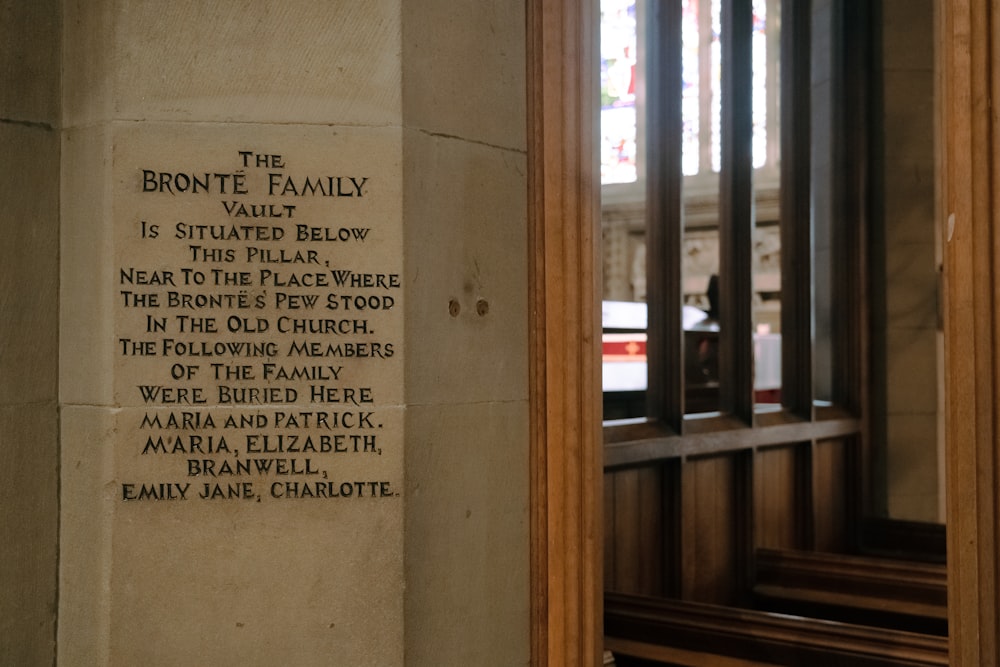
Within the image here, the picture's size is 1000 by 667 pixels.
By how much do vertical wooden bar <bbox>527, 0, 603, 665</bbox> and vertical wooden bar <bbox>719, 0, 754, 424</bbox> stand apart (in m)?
2.53

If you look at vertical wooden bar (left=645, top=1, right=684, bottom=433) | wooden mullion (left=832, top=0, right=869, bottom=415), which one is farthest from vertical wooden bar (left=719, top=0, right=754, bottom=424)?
wooden mullion (left=832, top=0, right=869, bottom=415)

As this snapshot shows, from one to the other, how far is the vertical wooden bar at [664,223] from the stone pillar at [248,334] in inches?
89.3

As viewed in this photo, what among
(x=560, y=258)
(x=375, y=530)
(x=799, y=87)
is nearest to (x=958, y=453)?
(x=560, y=258)

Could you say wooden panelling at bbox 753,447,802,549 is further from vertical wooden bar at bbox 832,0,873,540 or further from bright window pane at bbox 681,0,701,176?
bright window pane at bbox 681,0,701,176

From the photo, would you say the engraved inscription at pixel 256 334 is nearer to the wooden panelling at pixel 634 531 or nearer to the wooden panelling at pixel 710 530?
the wooden panelling at pixel 634 531

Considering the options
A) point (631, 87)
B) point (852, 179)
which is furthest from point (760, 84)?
point (852, 179)

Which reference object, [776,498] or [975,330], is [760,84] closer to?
[776,498]

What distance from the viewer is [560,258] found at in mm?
2684

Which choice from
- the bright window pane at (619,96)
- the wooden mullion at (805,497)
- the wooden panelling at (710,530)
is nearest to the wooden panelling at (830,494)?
the wooden mullion at (805,497)

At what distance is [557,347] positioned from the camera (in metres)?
→ 2.69

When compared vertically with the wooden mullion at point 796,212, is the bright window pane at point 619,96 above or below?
above

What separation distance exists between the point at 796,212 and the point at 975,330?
341cm

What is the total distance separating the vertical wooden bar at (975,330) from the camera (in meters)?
2.35

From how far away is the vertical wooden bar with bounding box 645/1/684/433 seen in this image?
4.59 meters
